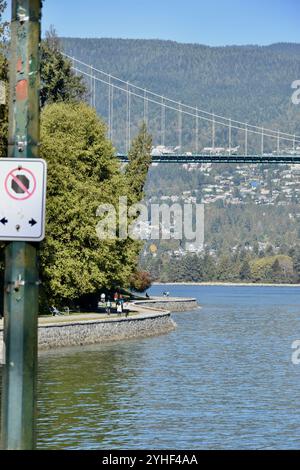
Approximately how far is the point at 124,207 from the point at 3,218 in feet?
225

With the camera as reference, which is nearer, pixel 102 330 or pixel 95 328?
pixel 95 328

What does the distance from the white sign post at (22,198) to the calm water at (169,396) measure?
19545 millimetres

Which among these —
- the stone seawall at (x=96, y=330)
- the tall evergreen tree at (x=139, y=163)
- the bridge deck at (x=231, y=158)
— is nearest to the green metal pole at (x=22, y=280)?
the stone seawall at (x=96, y=330)

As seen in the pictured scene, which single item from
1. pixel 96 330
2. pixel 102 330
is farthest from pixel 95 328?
pixel 102 330

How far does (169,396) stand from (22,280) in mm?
31039

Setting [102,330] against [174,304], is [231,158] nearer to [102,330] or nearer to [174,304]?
[174,304]

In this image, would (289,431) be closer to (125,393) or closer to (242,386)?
(125,393)

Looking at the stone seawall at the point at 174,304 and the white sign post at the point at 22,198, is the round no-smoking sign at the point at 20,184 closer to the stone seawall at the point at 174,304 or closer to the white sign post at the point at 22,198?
the white sign post at the point at 22,198

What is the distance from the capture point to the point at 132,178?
97.7m

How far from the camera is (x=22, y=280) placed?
610cm

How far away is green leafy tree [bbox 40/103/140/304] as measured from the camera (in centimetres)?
6088

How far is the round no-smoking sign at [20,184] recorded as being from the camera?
19.8ft

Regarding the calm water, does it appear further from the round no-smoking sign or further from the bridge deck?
the bridge deck
